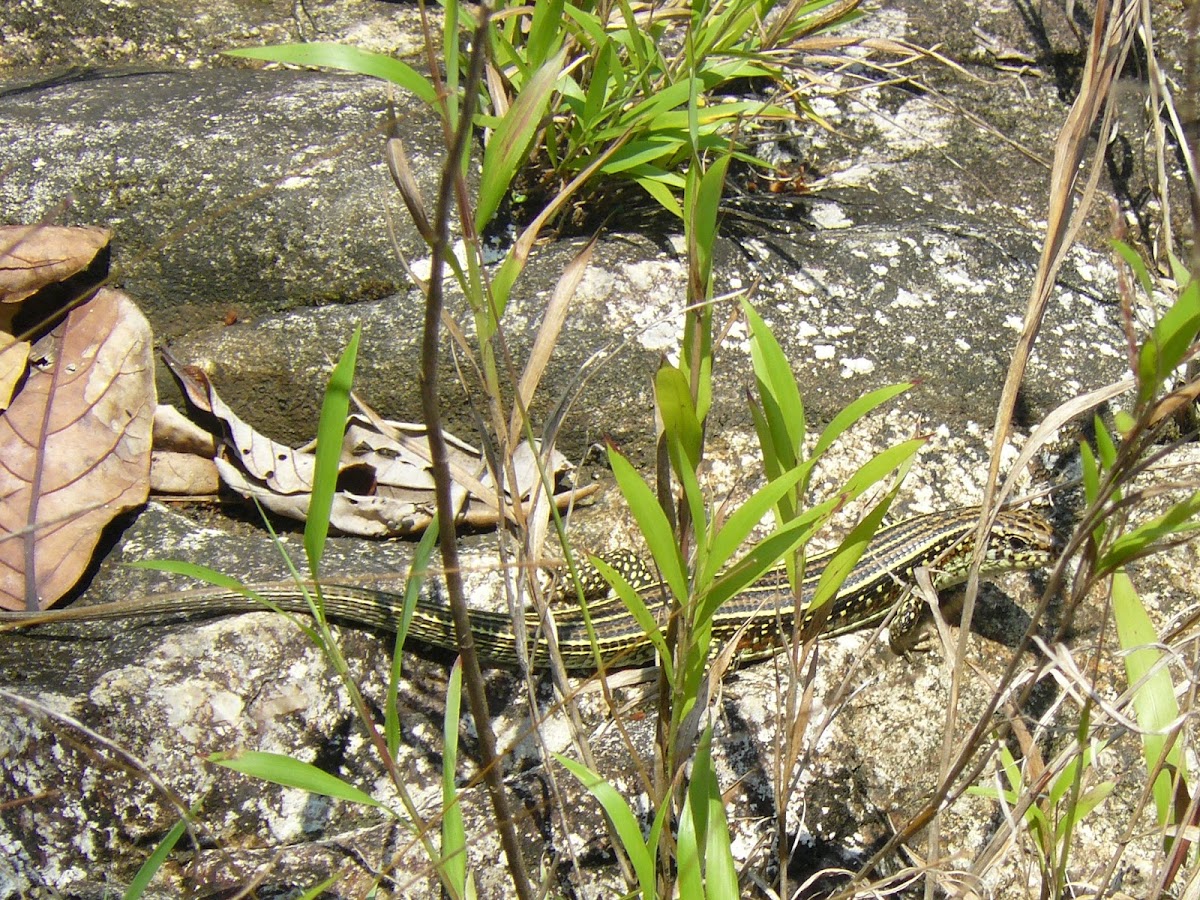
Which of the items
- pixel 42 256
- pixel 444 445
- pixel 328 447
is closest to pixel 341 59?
pixel 328 447

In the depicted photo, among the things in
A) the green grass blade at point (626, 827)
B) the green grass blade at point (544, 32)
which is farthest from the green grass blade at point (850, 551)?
the green grass blade at point (544, 32)

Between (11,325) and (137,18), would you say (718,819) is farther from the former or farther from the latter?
(137,18)

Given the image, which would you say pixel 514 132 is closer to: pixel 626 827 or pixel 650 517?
pixel 650 517

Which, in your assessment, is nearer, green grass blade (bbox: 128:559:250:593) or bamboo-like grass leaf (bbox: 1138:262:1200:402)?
bamboo-like grass leaf (bbox: 1138:262:1200:402)

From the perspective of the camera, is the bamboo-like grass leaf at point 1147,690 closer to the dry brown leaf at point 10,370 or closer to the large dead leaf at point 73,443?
the large dead leaf at point 73,443

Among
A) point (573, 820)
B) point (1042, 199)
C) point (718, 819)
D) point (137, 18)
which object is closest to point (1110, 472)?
point (718, 819)

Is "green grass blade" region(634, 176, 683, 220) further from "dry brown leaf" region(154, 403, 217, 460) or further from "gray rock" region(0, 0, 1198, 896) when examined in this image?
"dry brown leaf" region(154, 403, 217, 460)

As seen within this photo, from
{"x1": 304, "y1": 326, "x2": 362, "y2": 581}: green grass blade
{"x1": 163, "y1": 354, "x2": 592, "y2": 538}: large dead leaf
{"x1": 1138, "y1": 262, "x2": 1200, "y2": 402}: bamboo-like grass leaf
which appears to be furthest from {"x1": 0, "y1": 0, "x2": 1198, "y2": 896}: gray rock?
{"x1": 1138, "y1": 262, "x2": 1200, "y2": 402}: bamboo-like grass leaf

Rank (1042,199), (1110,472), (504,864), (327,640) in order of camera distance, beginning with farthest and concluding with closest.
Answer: (1042,199) → (504,864) → (327,640) → (1110,472)
